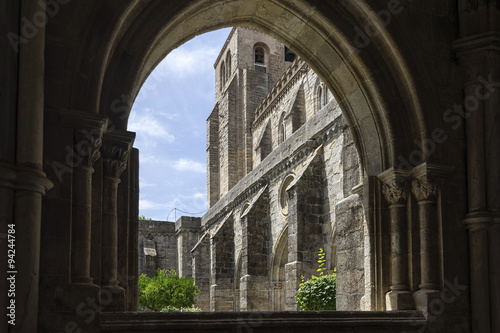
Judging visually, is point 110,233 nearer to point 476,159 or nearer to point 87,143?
point 87,143

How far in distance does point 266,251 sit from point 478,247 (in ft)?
43.1

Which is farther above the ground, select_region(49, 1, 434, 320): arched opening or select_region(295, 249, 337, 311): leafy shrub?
select_region(49, 1, 434, 320): arched opening

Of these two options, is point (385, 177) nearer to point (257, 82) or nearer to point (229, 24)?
point (229, 24)

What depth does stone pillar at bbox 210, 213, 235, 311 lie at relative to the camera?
854 inches

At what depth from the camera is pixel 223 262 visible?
71.7 feet

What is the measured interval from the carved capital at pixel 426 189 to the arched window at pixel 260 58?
1188 inches

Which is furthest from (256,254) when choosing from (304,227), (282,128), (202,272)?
(282,128)

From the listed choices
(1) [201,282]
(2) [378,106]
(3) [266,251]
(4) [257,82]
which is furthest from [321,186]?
(4) [257,82]

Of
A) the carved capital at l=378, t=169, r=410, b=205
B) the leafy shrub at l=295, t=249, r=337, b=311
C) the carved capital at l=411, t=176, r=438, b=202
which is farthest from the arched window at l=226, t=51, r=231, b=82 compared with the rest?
the carved capital at l=411, t=176, r=438, b=202

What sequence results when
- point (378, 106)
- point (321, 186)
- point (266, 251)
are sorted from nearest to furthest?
point (378, 106), point (321, 186), point (266, 251)

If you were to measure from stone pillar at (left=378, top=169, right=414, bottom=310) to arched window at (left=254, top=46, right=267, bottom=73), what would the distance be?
3005cm

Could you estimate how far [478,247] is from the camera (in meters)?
5.35

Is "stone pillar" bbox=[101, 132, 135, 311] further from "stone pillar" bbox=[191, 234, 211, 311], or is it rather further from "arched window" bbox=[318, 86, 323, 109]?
"stone pillar" bbox=[191, 234, 211, 311]

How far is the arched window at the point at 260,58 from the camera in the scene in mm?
35156
